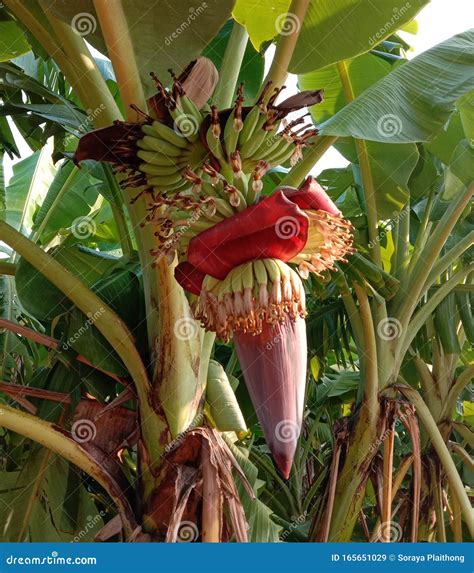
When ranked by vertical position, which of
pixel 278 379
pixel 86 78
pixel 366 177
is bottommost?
pixel 278 379

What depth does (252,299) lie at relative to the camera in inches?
41.0

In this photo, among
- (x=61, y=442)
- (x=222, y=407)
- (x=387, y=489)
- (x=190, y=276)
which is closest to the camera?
(x=190, y=276)

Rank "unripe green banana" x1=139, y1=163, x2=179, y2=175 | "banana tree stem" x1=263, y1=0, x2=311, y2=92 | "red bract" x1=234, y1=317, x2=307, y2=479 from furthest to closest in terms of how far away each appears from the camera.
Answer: "banana tree stem" x1=263, y1=0, x2=311, y2=92 < "unripe green banana" x1=139, y1=163, x2=179, y2=175 < "red bract" x1=234, y1=317, x2=307, y2=479

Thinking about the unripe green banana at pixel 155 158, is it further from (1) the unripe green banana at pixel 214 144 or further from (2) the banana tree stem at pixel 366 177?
(2) the banana tree stem at pixel 366 177

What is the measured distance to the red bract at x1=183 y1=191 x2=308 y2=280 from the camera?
105 centimetres

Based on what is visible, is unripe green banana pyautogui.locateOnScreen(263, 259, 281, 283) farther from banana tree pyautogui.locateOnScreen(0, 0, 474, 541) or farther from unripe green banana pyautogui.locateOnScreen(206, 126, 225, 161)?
unripe green banana pyautogui.locateOnScreen(206, 126, 225, 161)

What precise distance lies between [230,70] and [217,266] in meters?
0.70

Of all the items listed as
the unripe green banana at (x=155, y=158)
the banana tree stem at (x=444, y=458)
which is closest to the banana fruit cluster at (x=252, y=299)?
the unripe green banana at (x=155, y=158)

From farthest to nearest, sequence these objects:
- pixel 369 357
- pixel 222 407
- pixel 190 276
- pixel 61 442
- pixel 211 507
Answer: pixel 369 357 < pixel 222 407 < pixel 61 442 < pixel 211 507 < pixel 190 276

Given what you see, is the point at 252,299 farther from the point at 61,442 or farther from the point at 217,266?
the point at 61,442

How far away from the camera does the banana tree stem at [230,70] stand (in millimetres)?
1606

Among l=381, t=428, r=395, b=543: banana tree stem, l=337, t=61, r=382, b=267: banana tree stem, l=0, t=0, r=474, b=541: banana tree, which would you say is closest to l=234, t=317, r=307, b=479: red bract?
l=0, t=0, r=474, b=541: banana tree

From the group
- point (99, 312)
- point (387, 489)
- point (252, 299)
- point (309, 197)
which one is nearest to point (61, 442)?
point (99, 312)

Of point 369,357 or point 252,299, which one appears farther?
point 369,357
